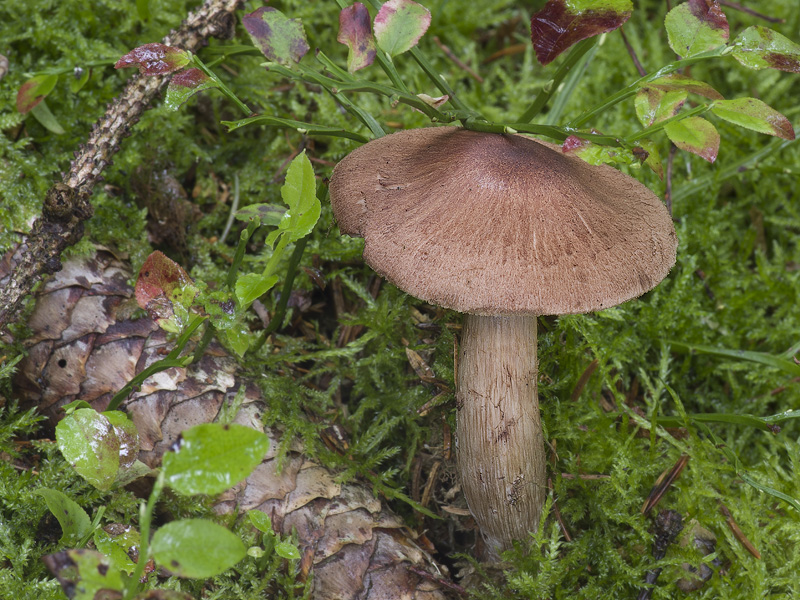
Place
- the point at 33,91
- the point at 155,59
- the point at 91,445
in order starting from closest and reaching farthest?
the point at 91,445
the point at 155,59
the point at 33,91

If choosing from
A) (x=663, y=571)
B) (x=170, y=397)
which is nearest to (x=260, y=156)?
(x=170, y=397)

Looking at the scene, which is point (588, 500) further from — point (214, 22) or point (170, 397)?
point (214, 22)

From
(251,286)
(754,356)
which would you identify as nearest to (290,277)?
(251,286)

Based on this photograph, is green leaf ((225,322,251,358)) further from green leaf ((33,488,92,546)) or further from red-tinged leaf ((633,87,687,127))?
red-tinged leaf ((633,87,687,127))

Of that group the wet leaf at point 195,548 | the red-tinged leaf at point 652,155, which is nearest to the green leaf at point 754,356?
the red-tinged leaf at point 652,155

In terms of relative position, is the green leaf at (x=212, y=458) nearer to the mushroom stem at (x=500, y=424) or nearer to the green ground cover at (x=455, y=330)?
the green ground cover at (x=455, y=330)

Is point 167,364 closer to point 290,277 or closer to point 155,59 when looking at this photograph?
point 290,277
